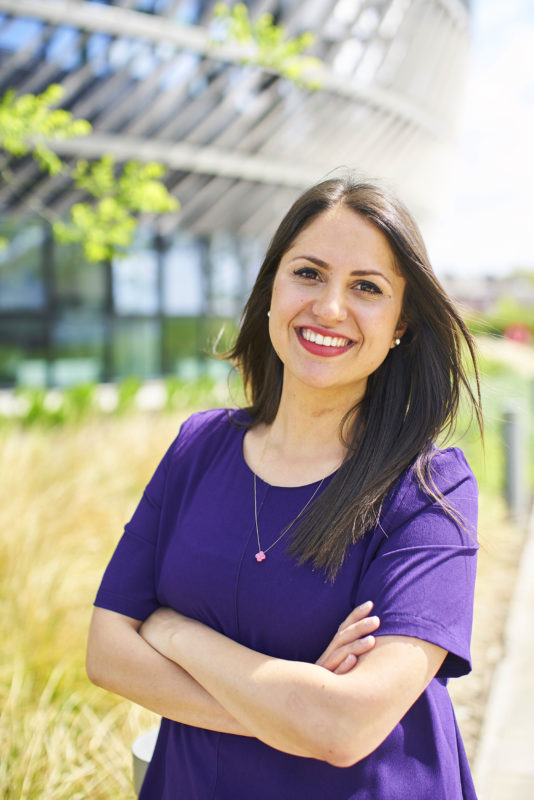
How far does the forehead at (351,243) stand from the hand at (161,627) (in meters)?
0.96

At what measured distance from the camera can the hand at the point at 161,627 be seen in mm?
1803

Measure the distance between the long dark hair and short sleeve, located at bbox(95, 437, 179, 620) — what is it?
440 millimetres

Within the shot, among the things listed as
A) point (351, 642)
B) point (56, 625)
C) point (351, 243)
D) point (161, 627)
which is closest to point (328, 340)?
point (351, 243)

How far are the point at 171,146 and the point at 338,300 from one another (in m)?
13.1

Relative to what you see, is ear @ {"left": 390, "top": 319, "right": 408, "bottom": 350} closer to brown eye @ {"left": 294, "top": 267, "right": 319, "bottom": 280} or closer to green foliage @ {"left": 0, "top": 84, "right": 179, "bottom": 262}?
brown eye @ {"left": 294, "top": 267, "right": 319, "bottom": 280}

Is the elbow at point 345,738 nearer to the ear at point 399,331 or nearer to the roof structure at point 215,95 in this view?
the ear at point 399,331

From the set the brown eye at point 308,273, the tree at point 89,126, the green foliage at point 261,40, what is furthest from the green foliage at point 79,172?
the brown eye at point 308,273

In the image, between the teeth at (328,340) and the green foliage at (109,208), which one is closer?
the teeth at (328,340)

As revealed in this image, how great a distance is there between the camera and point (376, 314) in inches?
72.7

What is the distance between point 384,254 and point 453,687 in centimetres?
327

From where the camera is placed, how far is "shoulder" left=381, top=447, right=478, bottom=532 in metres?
1.65

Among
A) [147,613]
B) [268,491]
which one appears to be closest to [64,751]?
[147,613]

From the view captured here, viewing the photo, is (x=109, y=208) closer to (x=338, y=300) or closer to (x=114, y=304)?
(x=338, y=300)

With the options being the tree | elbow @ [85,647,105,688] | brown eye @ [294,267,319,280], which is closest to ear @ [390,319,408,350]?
brown eye @ [294,267,319,280]
